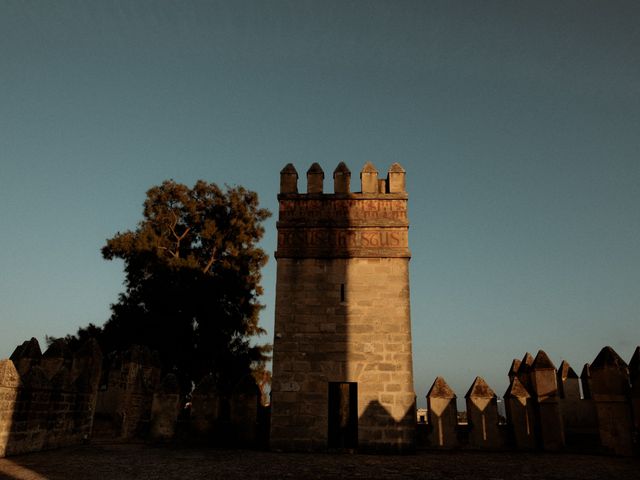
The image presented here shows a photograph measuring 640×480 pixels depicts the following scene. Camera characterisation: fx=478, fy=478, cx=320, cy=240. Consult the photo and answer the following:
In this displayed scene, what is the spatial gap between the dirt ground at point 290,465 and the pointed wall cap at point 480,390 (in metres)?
1.27

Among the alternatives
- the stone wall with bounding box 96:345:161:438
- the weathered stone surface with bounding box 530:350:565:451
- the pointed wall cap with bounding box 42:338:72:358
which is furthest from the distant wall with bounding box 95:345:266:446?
the weathered stone surface with bounding box 530:350:565:451

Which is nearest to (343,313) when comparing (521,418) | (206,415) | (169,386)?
(206,415)

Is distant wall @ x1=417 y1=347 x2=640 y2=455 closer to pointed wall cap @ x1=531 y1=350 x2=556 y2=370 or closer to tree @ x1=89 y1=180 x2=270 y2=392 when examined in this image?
pointed wall cap @ x1=531 y1=350 x2=556 y2=370

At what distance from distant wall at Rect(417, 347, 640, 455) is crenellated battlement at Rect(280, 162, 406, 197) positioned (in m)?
4.86

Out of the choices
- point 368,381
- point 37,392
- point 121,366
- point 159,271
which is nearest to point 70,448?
point 37,392

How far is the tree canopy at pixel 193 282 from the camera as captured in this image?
71.7 ft

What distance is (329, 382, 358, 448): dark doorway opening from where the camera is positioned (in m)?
12.2

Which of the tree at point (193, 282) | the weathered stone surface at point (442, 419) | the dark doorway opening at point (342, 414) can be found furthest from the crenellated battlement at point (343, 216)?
the tree at point (193, 282)

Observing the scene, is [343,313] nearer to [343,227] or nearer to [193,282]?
[343,227]

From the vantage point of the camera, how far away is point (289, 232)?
11906 millimetres

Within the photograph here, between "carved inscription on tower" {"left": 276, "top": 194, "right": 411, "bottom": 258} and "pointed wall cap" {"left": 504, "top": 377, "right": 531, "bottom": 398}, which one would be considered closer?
"pointed wall cap" {"left": 504, "top": 377, "right": 531, "bottom": 398}

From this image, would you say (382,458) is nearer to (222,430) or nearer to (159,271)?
(222,430)

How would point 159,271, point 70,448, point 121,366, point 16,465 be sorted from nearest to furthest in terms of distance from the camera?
point 16,465 → point 70,448 → point 121,366 → point 159,271

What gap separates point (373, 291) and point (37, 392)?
7284mm
